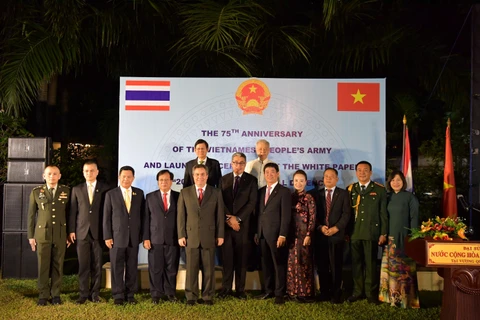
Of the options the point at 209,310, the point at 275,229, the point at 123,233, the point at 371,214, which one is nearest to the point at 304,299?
the point at 275,229

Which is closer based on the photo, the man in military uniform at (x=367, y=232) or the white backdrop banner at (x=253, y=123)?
the man in military uniform at (x=367, y=232)

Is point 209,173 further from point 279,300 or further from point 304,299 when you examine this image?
point 304,299

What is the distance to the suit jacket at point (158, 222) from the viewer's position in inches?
233

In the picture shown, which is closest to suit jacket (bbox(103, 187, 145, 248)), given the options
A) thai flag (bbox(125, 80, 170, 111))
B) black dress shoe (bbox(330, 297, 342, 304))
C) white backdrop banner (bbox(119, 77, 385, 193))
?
white backdrop banner (bbox(119, 77, 385, 193))

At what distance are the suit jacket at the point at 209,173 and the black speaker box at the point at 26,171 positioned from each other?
1879mm

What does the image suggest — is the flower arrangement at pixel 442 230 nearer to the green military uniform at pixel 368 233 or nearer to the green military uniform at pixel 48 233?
the green military uniform at pixel 368 233

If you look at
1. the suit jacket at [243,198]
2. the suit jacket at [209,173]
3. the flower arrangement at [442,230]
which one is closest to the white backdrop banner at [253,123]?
the suit jacket at [209,173]

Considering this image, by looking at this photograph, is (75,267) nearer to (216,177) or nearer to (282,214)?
(216,177)

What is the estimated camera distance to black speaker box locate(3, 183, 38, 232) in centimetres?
684

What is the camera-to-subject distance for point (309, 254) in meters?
5.89

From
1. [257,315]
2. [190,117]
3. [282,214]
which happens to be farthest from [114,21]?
[257,315]

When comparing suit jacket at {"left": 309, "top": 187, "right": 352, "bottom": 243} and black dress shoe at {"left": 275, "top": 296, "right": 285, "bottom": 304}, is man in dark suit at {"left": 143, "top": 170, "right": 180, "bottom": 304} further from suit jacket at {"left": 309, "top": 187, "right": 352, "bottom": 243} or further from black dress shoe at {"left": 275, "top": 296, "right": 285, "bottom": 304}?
suit jacket at {"left": 309, "top": 187, "right": 352, "bottom": 243}

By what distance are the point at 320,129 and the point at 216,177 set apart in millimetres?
1485

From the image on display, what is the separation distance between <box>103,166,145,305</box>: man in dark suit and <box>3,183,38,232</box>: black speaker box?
1655 millimetres
